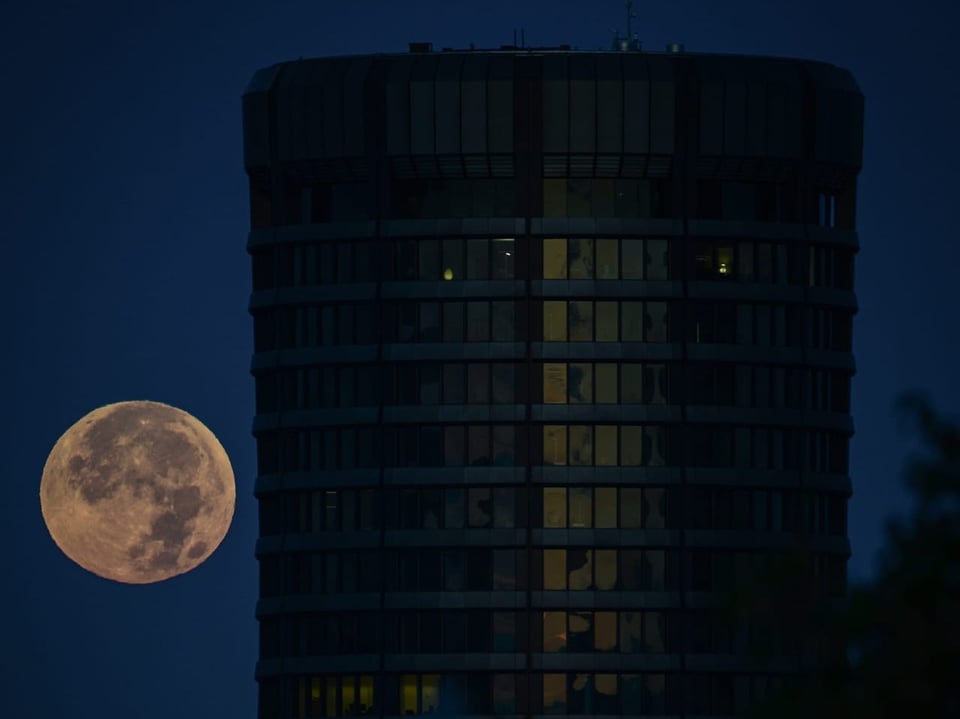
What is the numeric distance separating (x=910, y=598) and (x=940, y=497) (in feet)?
7.36

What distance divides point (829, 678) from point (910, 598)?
4071 millimetres

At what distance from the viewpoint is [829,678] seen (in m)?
73.1

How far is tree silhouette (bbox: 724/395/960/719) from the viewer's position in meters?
68.1

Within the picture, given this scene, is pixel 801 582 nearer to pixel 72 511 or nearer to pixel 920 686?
pixel 920 686

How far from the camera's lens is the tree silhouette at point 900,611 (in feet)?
224

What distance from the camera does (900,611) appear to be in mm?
68562

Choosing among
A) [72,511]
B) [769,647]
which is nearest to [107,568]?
[72,511]

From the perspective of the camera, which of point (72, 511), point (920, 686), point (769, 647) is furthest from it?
point (72, 511)

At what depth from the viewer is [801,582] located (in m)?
70.4

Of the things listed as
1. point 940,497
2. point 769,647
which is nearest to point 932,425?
point 940,497

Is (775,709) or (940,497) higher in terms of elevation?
(940,497)

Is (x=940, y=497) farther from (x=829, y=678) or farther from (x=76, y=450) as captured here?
(x=76, y=450)

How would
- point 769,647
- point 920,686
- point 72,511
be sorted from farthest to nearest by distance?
point 72,511, point 769,647, point 920,686

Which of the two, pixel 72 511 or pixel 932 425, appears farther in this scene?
pixel 72 511
